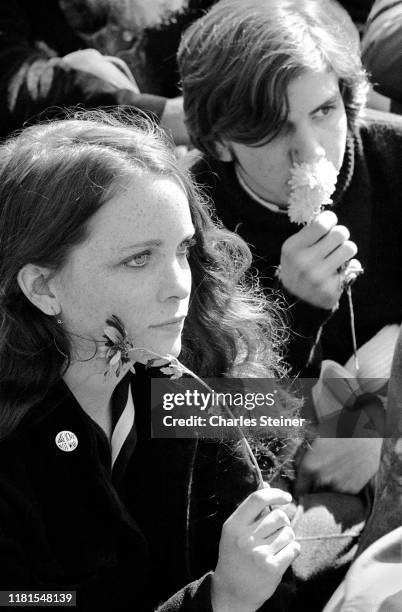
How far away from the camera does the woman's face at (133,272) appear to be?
107 centimetres

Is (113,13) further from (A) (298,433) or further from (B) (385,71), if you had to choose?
(A) (298,433)

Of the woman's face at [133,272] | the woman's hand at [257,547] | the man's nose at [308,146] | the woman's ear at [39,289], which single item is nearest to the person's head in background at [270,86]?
the man's nose at [308,146]

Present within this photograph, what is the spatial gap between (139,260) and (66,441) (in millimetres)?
241

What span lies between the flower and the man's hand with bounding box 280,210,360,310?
1.16ft

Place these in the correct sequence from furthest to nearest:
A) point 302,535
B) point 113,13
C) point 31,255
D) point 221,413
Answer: point 113,13 < point 302,535 < point 221,413 < point 31,255

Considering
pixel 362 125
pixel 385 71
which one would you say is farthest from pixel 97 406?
pixel 385 71

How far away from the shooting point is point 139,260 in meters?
1.08

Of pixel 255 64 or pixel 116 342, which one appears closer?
pixel 116 342

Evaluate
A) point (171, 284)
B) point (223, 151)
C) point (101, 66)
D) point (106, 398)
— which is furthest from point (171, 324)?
point (101, 66)

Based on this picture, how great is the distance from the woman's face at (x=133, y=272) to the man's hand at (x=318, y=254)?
290 mm

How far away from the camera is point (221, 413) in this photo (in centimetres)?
120

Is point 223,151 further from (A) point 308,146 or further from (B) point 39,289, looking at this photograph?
(B) point 39,289

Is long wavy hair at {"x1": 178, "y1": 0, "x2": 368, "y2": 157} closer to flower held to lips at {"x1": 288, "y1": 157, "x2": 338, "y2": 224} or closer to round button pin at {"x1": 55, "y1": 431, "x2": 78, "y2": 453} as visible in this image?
flower held to lips at {"x1": 288, "y1": 157, "x2": 338, "y2": 224}

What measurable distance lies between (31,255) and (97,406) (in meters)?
0.22
